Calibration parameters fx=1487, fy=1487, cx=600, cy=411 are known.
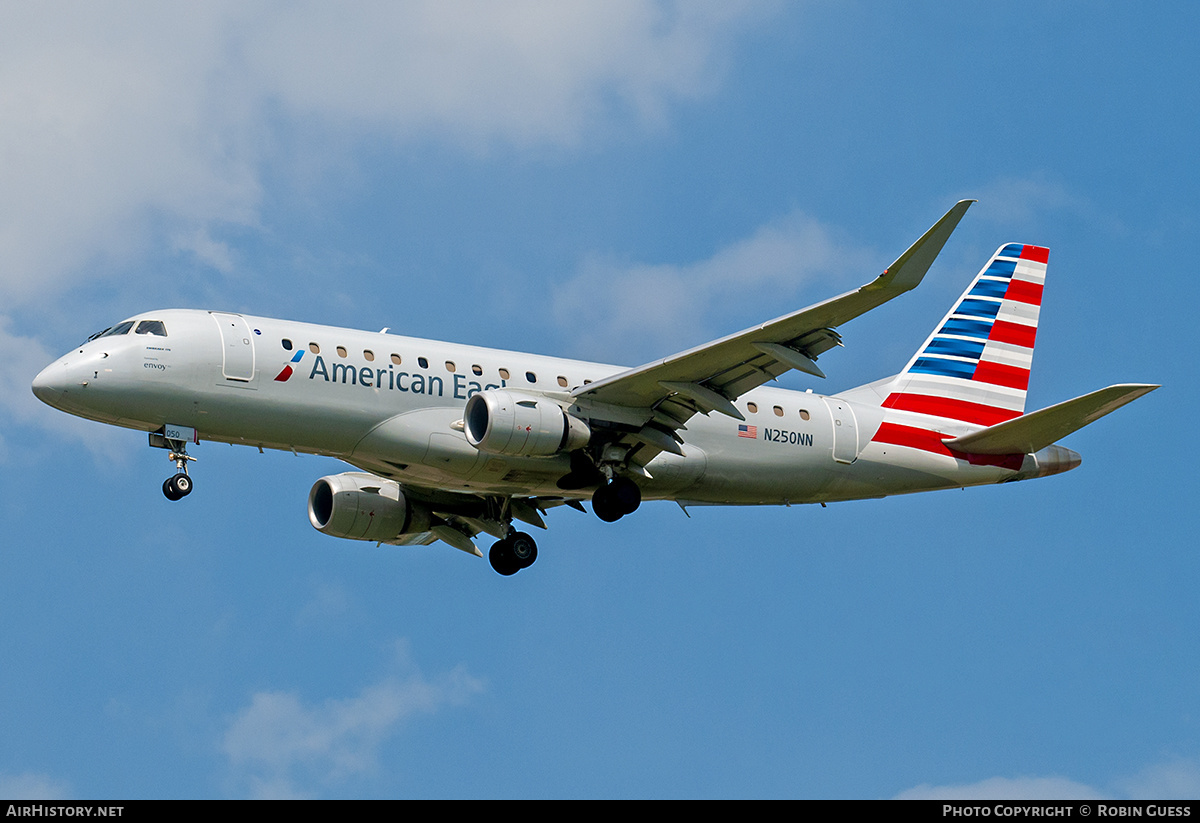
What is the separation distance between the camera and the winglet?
27.2 meters

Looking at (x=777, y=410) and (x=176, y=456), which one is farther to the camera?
(x=777, y=410)

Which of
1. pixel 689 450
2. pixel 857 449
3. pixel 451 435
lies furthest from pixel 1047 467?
pixel 451 435

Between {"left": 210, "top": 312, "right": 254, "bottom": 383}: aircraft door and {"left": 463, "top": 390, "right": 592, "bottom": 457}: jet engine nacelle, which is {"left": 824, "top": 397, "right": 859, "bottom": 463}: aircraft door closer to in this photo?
{"left": 463, "top": 390, "right": 592, "bottom": 457}: jet engine nacelle

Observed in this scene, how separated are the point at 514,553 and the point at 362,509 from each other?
3917 mm

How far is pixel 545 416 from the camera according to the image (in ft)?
103

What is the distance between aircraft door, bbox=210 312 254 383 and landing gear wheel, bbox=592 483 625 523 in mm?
8030

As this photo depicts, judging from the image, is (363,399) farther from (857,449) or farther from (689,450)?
(857,449)

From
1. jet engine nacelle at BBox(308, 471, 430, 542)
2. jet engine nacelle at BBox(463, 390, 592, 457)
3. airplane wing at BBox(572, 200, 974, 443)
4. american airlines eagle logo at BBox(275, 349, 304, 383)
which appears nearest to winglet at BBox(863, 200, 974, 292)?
airplane wing at BBox(572, 200, 974, 443)

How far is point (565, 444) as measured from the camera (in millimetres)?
31844

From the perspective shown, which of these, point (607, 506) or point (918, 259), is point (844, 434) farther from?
point (918, 259)

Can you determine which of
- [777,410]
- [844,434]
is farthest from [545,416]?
[844,434]

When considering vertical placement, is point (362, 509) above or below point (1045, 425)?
below

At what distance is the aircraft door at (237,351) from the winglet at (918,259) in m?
12.6

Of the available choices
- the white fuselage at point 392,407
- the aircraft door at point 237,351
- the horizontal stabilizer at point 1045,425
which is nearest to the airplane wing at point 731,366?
the white fuselage at point 392,407
